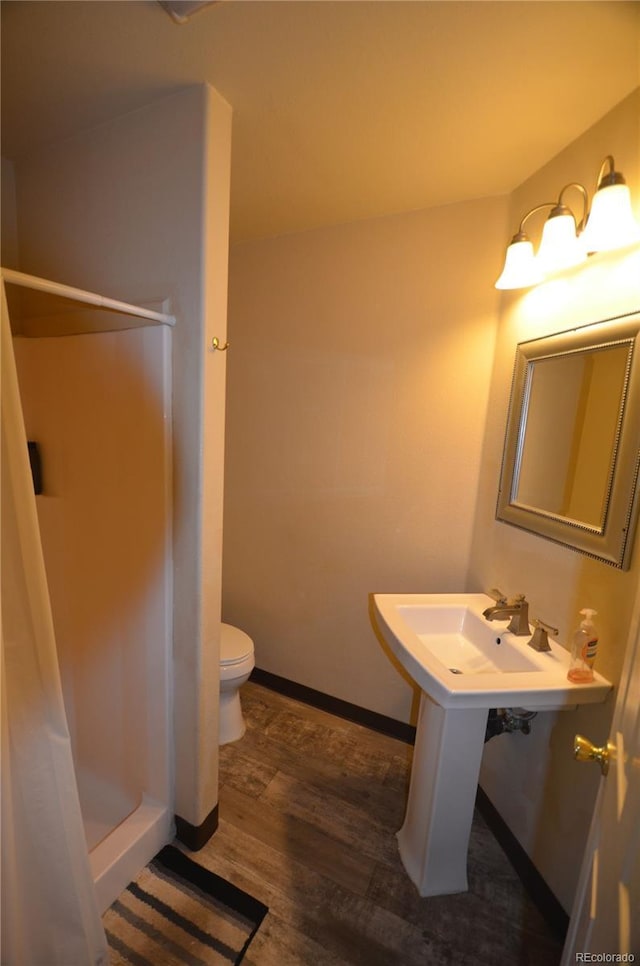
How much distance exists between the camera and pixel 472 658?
1.42 m

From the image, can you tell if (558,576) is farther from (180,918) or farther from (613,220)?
(180,918)

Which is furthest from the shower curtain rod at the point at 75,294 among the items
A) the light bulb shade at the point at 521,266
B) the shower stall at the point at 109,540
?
the light bulb shade at the point at 521,266

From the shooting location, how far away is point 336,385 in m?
1.87

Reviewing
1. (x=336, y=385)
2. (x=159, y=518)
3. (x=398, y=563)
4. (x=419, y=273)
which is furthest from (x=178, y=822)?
(x=419, y=273)

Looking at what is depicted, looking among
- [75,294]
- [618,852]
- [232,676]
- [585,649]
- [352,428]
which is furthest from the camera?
[352,428]

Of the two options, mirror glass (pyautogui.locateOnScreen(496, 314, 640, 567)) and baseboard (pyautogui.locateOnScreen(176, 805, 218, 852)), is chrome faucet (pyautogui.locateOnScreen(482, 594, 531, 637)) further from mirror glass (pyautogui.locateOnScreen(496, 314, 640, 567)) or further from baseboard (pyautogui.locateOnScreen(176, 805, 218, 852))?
baseboard (pyautogui.locateOnScreen(176, 805, 218, 852))

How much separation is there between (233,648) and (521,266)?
1899mm

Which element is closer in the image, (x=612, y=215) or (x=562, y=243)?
(x=612, y=215)

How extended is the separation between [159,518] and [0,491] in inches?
21.7

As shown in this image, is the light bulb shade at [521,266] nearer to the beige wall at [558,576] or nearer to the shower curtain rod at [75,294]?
the beige wall at [558,576]

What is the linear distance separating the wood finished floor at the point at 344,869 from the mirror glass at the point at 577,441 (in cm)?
119

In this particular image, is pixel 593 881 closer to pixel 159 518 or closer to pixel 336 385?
pixel 159 518

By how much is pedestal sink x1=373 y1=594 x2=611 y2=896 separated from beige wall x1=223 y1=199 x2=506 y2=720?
32 centimetres

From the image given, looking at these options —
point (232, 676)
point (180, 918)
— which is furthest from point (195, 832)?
point (232, 676)
